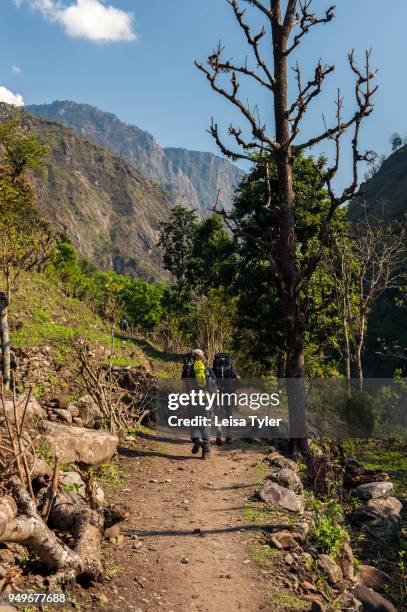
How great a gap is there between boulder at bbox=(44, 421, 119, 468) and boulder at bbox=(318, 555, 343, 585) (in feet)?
12.5

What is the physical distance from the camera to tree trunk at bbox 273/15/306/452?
10234mm

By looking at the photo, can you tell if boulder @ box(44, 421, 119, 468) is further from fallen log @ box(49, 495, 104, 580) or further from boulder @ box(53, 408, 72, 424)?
fallen log @ box(49, 495, 104, 580)

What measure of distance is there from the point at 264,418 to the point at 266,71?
10.1 meters

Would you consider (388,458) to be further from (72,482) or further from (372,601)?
(72,482)

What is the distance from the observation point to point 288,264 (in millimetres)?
10258

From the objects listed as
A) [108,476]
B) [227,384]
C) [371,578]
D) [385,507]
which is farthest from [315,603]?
[227,384]

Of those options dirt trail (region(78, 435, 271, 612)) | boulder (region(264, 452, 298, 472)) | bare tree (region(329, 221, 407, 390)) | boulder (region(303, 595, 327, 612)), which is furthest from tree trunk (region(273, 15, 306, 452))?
bare tree (region(329, 221, 407, 390))

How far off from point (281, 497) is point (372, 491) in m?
2.87

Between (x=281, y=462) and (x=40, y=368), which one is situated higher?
(x=40, y=368)

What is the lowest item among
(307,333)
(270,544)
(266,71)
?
(270,544)

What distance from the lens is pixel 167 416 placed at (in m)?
13.5

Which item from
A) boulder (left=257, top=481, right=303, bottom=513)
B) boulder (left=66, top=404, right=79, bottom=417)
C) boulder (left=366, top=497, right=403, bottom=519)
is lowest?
boulder (left=366, top=497, right=403, bottom=519)

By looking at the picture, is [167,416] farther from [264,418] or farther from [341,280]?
[341,280]

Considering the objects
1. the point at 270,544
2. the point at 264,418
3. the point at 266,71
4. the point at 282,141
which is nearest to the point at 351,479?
the point at 270,544
